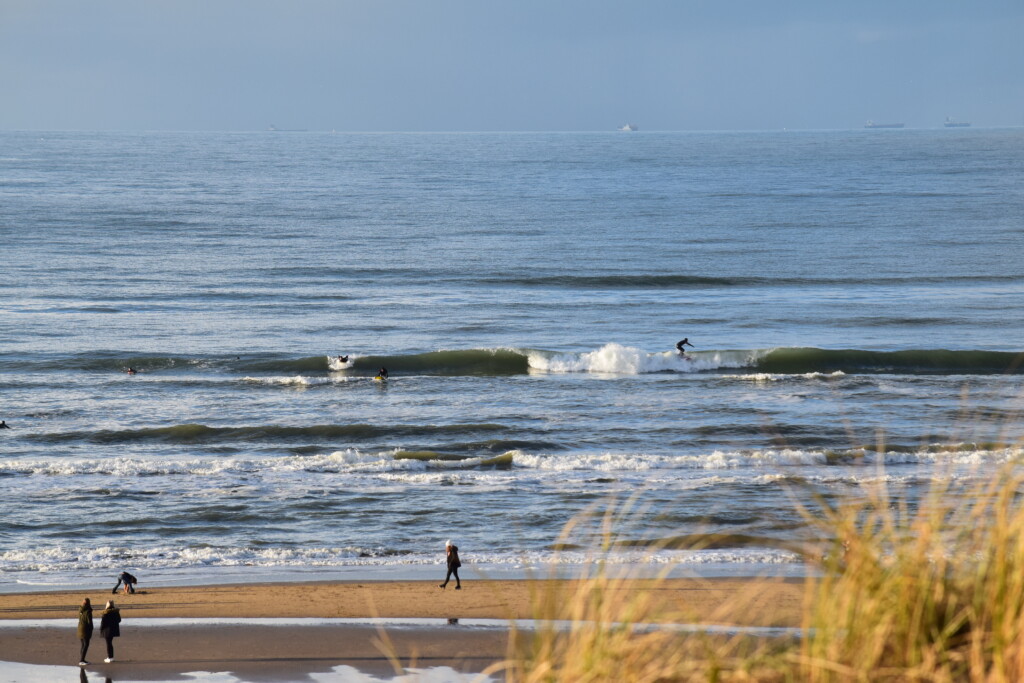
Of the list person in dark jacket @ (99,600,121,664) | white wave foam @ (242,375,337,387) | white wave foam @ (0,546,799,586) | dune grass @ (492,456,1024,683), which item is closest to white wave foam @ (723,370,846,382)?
white wave foam @ (242,375,337,387)

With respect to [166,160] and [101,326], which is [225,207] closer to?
[101,326]

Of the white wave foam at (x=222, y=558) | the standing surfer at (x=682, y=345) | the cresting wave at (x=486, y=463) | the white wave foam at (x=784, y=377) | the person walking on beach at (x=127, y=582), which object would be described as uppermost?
the standing surfer at (x=682, y=345)

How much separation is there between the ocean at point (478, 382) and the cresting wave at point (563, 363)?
115mm

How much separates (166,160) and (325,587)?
142 metres

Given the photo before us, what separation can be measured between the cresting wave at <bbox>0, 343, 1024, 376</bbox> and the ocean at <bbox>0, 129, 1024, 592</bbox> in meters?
0.11

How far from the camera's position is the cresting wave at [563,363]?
35.7 m

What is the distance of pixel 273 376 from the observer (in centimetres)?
3572

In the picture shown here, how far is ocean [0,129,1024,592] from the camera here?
19.3 metres

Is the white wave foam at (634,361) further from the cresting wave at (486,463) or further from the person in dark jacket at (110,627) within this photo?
the person in dark jacket at (110,627)

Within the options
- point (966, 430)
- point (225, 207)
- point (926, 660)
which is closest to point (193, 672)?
point (926, 660)

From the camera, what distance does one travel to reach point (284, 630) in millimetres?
14844

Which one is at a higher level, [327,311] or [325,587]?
[327,311]

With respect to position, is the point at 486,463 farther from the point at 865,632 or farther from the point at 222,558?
the point at 865,632

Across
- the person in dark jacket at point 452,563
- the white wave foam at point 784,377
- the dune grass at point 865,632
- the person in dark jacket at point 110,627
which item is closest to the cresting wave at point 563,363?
the white wave foam at point 784,377
